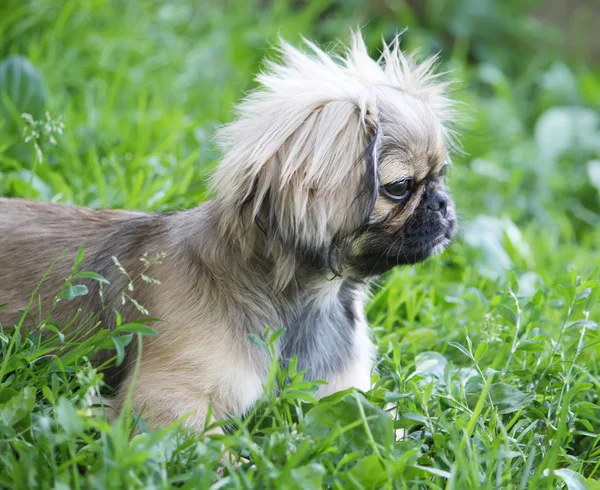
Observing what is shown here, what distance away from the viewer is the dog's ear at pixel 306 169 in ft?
7.04

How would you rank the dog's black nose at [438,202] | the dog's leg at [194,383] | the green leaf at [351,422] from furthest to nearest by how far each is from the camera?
1. the dog's black nose at [438,202]
2. the dog's leg at [194,383]
3. the green leaf at [351,422]

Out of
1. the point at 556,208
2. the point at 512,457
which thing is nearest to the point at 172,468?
the point at 512,457

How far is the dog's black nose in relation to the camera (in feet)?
7.70

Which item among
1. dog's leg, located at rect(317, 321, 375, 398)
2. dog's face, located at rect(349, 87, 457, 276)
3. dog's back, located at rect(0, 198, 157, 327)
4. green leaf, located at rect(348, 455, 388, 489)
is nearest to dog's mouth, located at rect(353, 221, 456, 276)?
dog's face, located at rect(349, 87, 457, 276)

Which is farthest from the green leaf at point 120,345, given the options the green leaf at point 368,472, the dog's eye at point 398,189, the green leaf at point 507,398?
the green leaf at point 507,398

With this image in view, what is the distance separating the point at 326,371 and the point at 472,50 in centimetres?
400

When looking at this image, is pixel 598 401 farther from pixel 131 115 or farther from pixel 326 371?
pixel 131 115

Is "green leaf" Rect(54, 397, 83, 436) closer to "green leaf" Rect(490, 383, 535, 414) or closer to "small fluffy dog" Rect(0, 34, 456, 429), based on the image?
"small fluffy dog" Rect(0, 34, 456, 429)

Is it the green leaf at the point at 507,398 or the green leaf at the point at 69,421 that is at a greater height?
the green leaf at the point at 69,421

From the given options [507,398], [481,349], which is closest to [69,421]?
[481,349]

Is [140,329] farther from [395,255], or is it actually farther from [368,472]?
[395,255]

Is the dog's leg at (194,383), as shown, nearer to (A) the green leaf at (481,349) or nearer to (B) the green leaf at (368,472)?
(B) the green leaf at (368,472)

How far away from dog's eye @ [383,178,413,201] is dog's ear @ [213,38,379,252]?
93 millimetres

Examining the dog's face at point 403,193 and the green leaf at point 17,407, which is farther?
the dog's face at point 403,193
